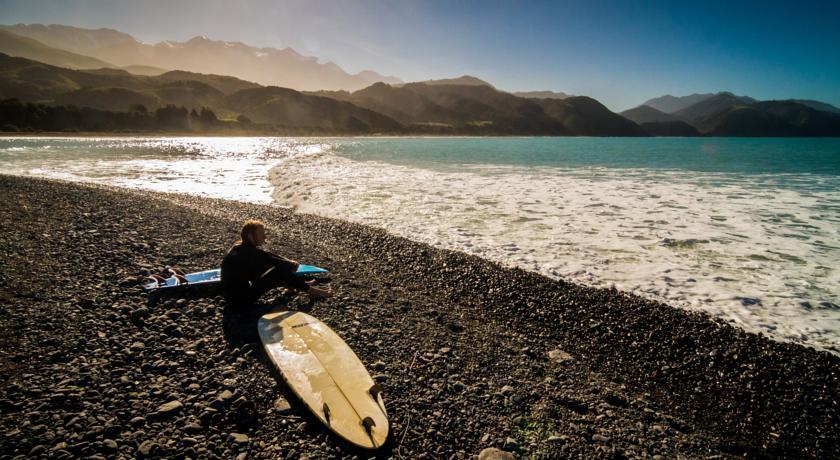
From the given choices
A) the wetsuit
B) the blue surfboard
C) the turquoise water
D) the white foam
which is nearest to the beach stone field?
the blue surfboard

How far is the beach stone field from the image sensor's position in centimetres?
445

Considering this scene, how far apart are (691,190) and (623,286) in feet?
69.6

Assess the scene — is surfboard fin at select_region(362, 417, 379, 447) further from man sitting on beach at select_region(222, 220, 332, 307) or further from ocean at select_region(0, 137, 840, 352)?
ocean at select_region(0, 137, 840, 352)

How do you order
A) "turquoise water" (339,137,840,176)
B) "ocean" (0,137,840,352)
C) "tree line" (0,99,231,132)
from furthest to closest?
"tree line" (0,99,231,132)
"turquoise water" (339,137,840,176)
"ocean" (0,137,840,352)

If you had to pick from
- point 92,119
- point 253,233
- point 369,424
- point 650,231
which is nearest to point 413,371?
point 369,424

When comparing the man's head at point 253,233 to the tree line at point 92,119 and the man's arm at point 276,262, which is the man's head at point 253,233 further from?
the tree line at point 92,119

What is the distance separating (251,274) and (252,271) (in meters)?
0.06

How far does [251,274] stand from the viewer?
24.5 feet

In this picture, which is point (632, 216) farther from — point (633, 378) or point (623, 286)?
point (633, 378)

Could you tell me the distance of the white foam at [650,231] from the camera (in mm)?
9492

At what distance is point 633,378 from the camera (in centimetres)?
631

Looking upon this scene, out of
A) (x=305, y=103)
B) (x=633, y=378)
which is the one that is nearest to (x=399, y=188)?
(x=633, y=378)

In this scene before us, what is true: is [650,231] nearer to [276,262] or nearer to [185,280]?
[276,262]

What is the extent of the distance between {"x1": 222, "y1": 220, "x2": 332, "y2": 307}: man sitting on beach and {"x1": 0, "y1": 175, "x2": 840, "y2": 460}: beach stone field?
0.34m
